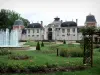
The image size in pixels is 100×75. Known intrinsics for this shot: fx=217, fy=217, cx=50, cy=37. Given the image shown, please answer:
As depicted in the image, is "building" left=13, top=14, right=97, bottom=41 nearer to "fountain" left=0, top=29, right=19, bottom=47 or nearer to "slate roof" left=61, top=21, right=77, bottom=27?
"slate roof" left=61, top=21, right=77, bottom=27

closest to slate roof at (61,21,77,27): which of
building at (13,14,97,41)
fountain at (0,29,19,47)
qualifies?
building at (13,14,97,41)

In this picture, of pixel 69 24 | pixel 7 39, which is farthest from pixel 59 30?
pixel 7 39

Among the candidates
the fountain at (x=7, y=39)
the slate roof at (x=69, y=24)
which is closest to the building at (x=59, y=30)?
the slate roof at (x=69, y=24)

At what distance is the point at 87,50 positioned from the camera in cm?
1223

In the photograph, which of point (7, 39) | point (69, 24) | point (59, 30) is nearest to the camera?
point (7, 39)

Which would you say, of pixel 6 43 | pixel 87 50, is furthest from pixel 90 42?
pixel 6 43

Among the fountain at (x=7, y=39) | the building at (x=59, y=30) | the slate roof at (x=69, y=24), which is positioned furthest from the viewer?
the slate roof at (x=69, y=24)

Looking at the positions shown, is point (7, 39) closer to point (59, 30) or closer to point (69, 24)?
point (59, 30)

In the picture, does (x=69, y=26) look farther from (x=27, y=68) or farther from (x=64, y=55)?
(x=27, y=68)

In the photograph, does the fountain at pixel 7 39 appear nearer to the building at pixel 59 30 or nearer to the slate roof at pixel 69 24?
the building at pixel 59 30

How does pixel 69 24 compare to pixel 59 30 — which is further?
pixel 59 30

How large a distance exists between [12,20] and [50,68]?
75.0 m

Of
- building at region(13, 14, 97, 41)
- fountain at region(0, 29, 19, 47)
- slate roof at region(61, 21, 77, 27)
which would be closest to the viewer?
fountain at region(0, 29, 19, 47)

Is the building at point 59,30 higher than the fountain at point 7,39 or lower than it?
higher
